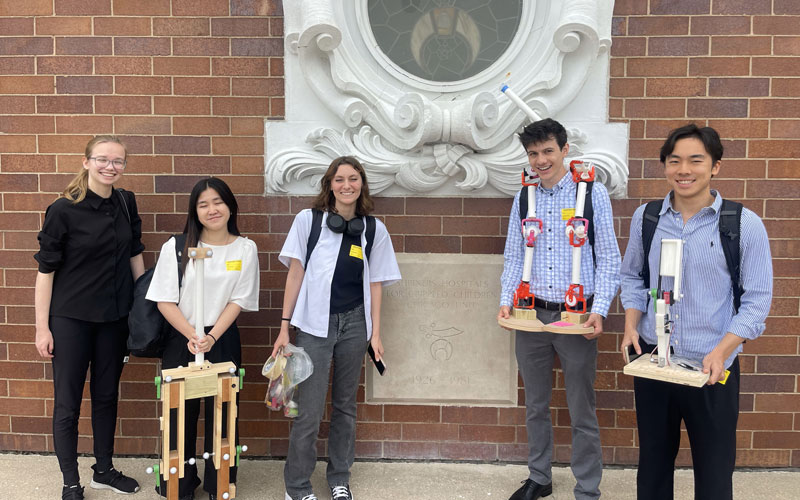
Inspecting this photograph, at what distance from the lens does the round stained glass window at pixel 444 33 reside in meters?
3.59

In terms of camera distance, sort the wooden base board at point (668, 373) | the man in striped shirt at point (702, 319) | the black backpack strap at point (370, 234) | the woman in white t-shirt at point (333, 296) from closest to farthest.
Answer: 1. the wooden base board at point (668, 373)
2. the man in striped shirt at point (702, 319)
3. the woman in white t-shirt at point (333, 296)
4. the black backpack strap at point (370, 234)

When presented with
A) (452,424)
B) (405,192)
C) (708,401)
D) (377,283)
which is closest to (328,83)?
(405,192)

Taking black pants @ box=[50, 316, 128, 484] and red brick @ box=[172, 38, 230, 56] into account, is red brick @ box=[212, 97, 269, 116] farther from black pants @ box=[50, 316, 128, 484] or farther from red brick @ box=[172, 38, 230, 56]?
black pants @ box=[50, 316, 128, 484]

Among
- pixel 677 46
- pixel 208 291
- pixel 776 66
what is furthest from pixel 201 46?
pixel 776 66

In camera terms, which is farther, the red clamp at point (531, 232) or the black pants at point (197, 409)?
the black pants at point (197, 409)

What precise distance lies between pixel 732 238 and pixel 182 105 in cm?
305

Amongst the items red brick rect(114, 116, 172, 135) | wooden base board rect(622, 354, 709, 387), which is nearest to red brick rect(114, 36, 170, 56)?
red brick rect(114, 116, 172, 135)

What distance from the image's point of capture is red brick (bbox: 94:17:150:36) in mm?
3594

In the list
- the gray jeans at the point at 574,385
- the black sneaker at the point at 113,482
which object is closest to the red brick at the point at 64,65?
the black sneaker at the point at 113,482

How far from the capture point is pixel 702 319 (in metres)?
2.40

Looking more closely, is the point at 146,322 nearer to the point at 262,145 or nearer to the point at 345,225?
the point at 345,225

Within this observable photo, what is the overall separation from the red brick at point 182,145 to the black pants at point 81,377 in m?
1.09

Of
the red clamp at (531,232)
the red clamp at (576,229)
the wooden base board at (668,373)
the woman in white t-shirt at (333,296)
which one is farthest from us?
the woman in white t-shirt at (333,296)

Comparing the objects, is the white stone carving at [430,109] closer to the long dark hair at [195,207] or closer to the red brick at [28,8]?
the long dark hair at [195,207]
